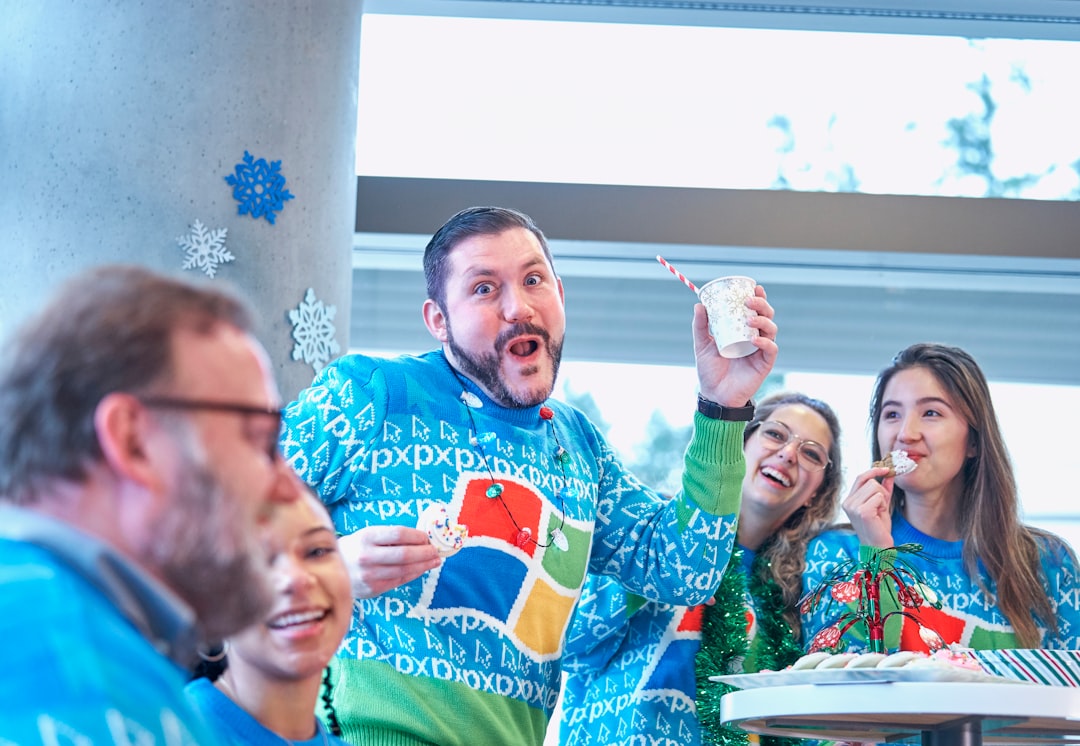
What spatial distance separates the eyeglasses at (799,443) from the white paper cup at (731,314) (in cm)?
80

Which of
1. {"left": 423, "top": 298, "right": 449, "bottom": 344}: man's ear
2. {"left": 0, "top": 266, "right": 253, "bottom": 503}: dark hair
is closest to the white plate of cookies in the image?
{"left": 423, "top": 298, "right": 449, "bottom": 344}: man's ear

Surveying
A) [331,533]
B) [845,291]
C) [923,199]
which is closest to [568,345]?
[845,291]

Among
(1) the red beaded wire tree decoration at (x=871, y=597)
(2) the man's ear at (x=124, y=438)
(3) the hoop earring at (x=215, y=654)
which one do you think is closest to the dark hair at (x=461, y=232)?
(1) the red beaded wire tree decoration at (x=871, y=597)

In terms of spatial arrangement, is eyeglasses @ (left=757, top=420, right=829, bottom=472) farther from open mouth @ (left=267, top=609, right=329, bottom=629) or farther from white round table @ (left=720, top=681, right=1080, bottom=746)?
open mouth @ (left=267, top=609, right=329, bottom=629)

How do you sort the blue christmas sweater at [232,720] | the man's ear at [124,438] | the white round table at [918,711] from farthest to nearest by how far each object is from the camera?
the white round table at [918,711]
the blue christmas sweater at [232,720]
the man's ear at [124,438]

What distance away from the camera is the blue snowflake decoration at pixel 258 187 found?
10.8 ft

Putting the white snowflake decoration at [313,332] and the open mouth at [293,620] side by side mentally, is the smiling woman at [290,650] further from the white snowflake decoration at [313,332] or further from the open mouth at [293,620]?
the white snowflake decoration at [313,332]

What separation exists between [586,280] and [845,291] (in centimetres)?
102

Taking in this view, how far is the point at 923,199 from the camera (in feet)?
14.2

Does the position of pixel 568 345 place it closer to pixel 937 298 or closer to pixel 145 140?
pixel 937 298

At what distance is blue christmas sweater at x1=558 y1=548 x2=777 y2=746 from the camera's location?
110 inches

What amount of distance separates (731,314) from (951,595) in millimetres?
1007

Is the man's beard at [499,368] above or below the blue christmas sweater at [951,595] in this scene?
above

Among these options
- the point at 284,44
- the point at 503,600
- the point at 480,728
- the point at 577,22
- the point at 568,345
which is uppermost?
the point at 577,22
